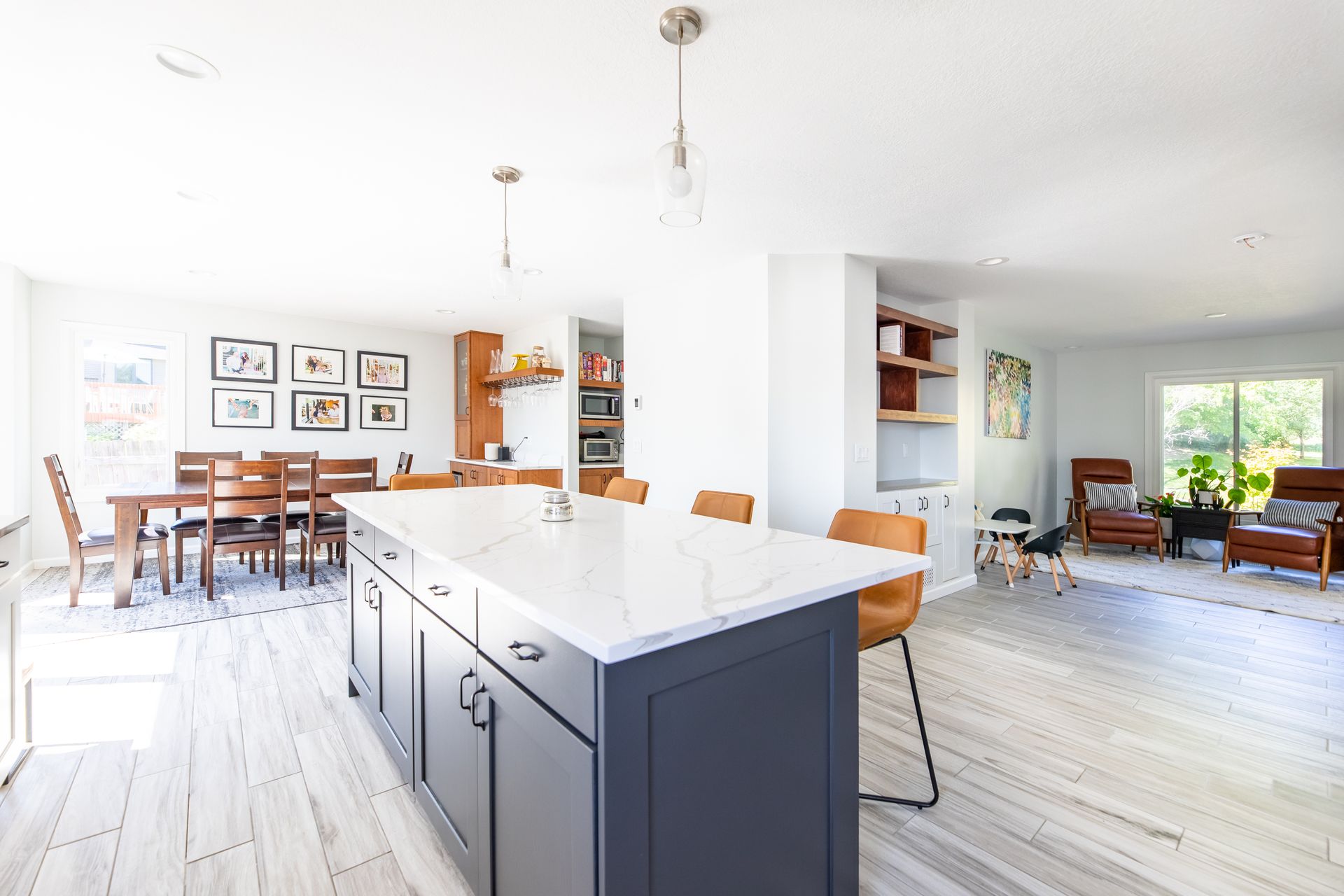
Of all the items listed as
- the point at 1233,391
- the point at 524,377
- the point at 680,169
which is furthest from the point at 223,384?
the point at 1233,391

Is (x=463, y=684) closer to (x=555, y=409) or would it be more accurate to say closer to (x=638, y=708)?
(x=638, y=708)

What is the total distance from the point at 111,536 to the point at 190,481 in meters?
0.76

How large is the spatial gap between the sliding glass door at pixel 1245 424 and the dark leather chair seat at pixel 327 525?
333 inches

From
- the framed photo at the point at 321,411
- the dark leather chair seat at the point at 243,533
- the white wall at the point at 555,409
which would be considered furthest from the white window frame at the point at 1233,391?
the framed photo at the point at 321,411

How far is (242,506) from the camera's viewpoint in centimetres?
399

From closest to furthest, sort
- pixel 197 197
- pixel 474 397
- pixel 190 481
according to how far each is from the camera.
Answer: pixel 197 197, pixel 190 481, pixel 474 397

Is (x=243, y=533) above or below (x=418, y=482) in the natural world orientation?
below

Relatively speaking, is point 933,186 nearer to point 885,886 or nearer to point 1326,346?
point 885,886

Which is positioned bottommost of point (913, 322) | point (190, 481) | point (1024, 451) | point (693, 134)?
point (190, 481)

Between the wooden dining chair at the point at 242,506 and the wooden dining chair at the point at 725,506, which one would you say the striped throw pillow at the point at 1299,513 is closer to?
the wooden dining chair at the point at 725,506

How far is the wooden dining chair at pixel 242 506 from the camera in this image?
3840 mm

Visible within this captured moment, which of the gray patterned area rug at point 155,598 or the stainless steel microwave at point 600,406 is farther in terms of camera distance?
the stainless steel microwave at point 600,406

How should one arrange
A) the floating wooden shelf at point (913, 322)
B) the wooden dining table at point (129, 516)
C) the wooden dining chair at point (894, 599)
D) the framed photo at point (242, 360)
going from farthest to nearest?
the framed photo at point (242, 360), the floating wooden shelf at point (913, 322), the wooden dining table at point (129, 516), the wooden dining chair at point (894, 599)

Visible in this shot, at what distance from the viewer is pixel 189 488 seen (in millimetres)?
4082
